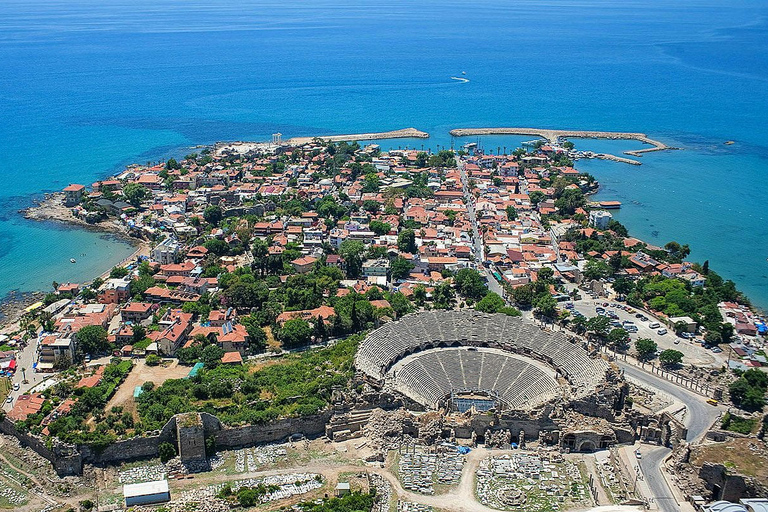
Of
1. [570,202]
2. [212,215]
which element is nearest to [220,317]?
[212,215]

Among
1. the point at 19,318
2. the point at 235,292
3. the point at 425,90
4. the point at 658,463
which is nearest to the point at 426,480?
the point at 658,463

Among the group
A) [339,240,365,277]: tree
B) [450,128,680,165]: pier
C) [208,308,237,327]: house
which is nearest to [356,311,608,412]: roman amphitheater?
[208,308,237,327]: house

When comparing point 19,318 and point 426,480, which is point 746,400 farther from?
point 19,318

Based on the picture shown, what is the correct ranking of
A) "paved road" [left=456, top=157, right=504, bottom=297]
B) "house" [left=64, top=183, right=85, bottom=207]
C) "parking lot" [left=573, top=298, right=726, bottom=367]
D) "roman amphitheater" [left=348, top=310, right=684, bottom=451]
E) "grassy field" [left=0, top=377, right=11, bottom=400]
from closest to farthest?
"roman amphitheater" [left=348, top=310, right=684, bottom=451] → "grassy field" [left=0, top=377, right=11, bottom=400] → "parking lot" [left=573, top=298, right=726, bottom=367] → "paved road" [left=456, top=157, right=504, bottom=297] → "house" [left=64, top=183, right=85, bottom=207]

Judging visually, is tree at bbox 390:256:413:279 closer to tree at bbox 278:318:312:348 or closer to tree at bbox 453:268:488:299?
tree at bbox 453:268:488:299

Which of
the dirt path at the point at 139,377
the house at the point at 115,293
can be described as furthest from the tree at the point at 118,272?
the dirt path at the point at 139,377

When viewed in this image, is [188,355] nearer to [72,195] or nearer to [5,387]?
[5,387]
